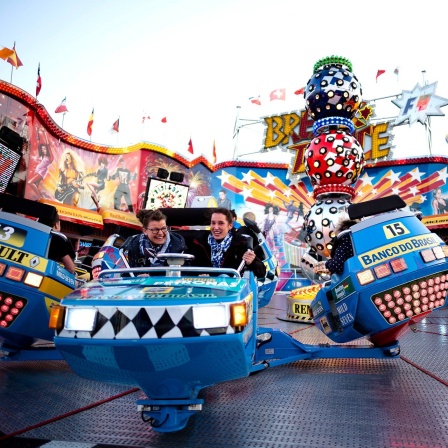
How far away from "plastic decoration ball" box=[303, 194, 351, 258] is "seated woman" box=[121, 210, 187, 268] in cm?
341

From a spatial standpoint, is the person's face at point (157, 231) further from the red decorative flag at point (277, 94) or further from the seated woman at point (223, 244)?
the red decorative flag at point (277, 94)

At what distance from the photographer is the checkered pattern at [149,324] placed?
5.34ft

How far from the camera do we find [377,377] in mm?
3098

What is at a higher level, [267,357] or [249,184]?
[249,184]

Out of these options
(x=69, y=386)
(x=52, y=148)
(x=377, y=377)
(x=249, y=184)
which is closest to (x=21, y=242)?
(x=69, y=386)

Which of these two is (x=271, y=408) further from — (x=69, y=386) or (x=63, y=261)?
(x=63, y=261)

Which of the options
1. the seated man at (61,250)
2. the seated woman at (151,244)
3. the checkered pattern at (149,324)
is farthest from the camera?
the seated man at (61,250)

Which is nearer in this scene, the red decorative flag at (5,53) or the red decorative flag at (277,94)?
the red decorative flag at (5,53)

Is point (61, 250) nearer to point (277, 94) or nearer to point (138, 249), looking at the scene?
point (138, 249)

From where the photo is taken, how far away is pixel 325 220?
604 cm

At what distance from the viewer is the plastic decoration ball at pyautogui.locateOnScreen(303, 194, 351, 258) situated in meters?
6.00

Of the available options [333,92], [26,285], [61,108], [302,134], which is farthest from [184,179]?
[26,285]

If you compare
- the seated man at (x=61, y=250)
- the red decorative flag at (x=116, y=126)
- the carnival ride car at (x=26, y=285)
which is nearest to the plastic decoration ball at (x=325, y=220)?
the seated man at (x=61, y=250)

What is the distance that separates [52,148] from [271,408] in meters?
16.0
